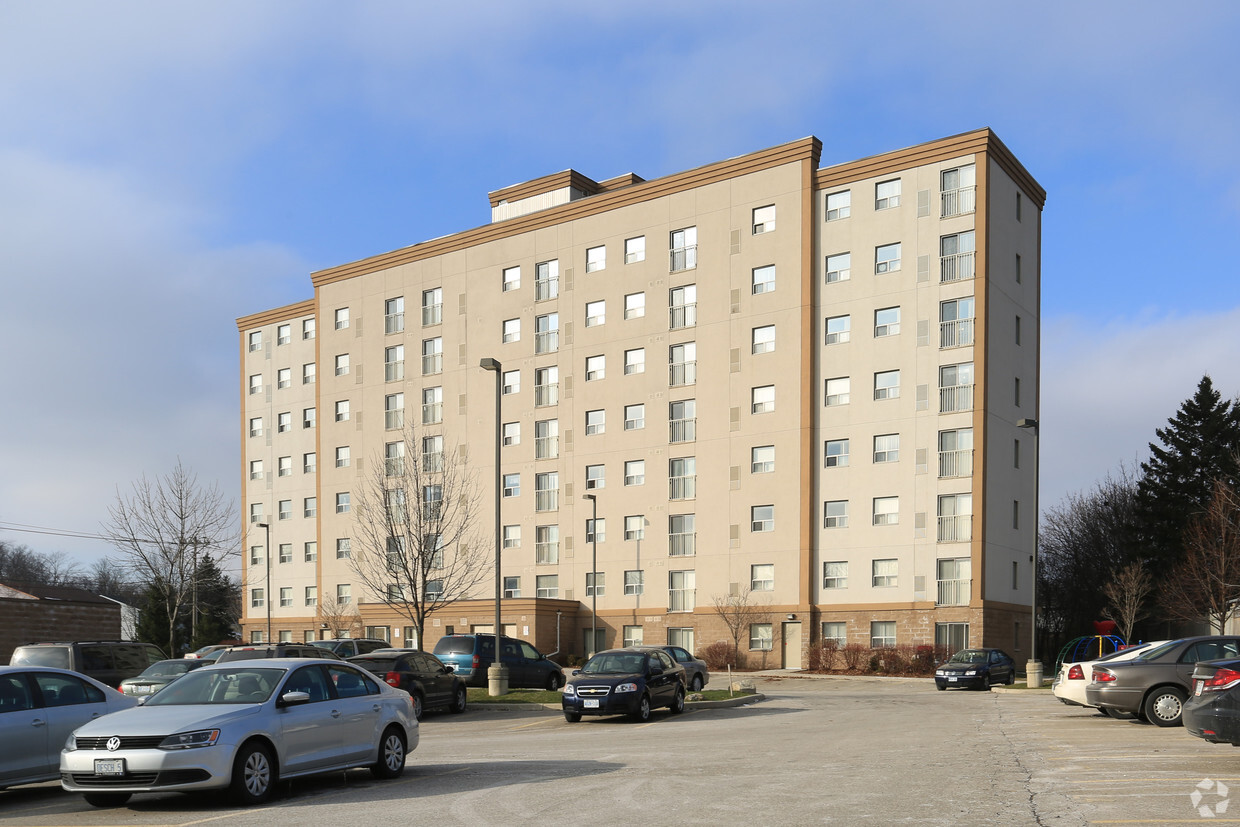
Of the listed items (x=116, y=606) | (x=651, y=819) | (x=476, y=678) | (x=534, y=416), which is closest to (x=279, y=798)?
(x=651, y=819)

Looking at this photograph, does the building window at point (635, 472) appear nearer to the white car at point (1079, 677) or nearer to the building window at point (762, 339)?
the building window at point (762, 339)

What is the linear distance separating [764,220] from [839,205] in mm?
3703

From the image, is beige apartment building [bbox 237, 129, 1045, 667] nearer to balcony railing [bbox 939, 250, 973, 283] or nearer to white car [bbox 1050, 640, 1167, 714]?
balcony railing [bbox 939, 250, 973, 283]

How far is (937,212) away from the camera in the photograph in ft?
171

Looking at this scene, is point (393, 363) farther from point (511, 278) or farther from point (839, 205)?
point (839, 205)

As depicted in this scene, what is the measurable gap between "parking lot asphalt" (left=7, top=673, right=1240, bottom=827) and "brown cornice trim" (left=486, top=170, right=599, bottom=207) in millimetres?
47388

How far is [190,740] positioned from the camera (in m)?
11.5

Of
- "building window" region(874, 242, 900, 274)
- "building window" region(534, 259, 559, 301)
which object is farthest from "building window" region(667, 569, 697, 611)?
"building window" region(874, 242, 900, 274)

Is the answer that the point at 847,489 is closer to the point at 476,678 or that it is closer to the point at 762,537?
the point at 762,537

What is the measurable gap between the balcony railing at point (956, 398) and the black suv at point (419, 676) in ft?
97.5

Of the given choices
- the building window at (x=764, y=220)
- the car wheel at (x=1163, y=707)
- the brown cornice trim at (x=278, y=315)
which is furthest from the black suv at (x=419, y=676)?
the brown cornice trim at (x=278, y=315)

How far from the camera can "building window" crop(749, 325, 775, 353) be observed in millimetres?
55438

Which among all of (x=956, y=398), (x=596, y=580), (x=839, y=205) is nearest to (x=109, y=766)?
(x=956, y=398)

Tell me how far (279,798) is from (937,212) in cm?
4522
